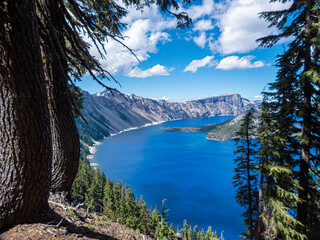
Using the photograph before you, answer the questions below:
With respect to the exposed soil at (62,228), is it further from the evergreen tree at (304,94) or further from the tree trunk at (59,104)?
the evergreen tree at (304,94)

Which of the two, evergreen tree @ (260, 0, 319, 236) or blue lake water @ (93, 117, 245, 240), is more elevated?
evergreen tree @ (260, 0, 319, 236)

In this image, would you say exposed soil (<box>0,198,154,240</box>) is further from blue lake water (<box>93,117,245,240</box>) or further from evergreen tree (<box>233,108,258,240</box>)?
blue lake water (<box>93,117,245,240</box>)

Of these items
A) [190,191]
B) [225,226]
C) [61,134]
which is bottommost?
[225,226]

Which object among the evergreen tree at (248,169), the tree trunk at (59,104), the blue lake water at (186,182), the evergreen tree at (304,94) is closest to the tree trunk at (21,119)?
the tree trunk at (59,104)

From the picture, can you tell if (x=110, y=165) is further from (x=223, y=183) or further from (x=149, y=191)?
(x=223, y=183)

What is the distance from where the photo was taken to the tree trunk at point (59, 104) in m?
3.34

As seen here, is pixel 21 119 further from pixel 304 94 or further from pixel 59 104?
pixel 304 94

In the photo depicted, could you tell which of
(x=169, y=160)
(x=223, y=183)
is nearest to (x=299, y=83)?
(x=223, y=183)

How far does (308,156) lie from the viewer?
24.7 feet

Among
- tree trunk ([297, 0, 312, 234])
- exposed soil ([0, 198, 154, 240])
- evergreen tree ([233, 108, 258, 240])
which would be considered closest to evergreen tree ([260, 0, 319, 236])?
tree trunk ([297, 0, 312, 234])

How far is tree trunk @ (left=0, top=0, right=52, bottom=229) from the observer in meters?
2.10

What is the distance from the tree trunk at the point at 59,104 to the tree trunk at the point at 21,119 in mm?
1003

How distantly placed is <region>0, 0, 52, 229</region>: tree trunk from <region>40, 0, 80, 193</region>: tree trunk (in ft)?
3.29

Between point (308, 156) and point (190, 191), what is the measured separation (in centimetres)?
5790
